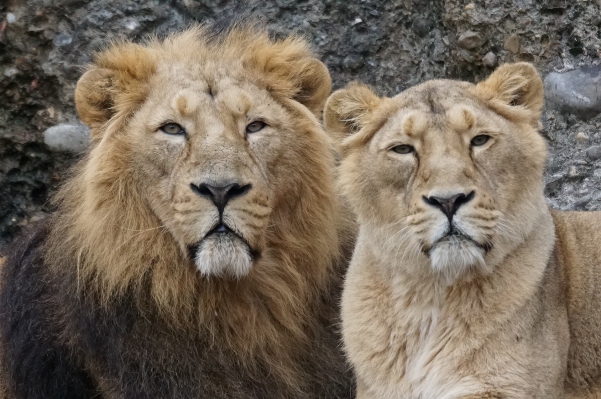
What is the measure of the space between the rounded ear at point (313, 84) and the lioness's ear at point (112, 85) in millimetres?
504

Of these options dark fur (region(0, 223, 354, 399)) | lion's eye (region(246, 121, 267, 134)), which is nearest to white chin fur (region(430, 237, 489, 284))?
lion's eye (region(246, 121, 267, 134))

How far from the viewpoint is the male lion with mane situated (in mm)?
3277

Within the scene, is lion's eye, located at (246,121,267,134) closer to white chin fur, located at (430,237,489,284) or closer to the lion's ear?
the lion's ear

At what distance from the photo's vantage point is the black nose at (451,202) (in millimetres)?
2637

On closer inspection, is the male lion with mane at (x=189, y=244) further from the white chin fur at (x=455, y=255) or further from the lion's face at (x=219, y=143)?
the white chin fur at (x=455, y=255)

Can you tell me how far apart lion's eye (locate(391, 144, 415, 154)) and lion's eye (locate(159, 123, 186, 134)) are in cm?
73

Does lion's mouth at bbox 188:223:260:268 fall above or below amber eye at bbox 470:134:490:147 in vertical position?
below

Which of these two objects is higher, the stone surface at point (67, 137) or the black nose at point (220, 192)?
the black nose at point (220, 192)

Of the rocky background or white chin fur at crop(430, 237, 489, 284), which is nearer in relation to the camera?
white chin fur at crop(430, 237, 489, 284)

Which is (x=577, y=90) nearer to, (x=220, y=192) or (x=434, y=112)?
(x=434, y=112)

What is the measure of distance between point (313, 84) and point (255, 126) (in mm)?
379

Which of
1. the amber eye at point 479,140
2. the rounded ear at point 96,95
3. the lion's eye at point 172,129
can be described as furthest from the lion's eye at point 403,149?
the rounded ear at point 96,95

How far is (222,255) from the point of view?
10.0 ft

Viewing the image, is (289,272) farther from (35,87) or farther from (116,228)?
(35,87)
